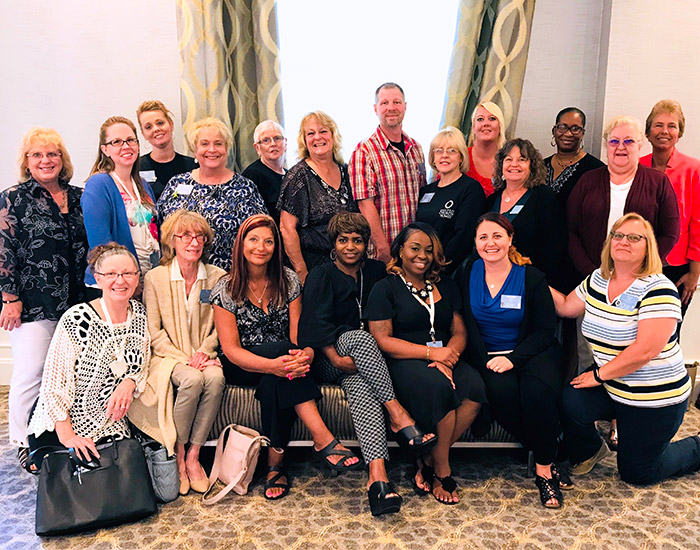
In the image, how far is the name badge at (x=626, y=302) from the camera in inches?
103

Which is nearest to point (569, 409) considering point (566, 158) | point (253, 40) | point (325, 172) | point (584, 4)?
point (566, 158)

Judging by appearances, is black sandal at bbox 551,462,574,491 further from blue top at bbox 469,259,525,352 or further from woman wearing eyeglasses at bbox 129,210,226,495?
woman wearing eyeglasses at bbox 129,210,226,495

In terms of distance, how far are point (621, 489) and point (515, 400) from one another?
622 millimetres

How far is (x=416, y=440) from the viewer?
261cm

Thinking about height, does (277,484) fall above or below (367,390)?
below

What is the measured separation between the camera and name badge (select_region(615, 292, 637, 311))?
8.56ft

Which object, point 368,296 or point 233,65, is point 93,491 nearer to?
point 368,296

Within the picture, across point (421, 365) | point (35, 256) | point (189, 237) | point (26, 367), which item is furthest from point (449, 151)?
point (26, 367)

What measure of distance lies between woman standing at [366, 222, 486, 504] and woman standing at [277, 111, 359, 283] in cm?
46

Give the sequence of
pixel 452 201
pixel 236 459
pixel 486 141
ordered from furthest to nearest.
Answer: pixel 486 141
pixel 452 201
pixel 236 459

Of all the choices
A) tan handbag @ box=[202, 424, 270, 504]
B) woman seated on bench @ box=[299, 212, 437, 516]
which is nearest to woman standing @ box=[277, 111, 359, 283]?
woman seated on bench @ box=[299, 212, 437, 516]

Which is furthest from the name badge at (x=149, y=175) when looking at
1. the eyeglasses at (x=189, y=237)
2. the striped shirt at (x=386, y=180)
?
the striped shirt at (x=386, y=180)

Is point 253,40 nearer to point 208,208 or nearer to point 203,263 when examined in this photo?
point 208,208

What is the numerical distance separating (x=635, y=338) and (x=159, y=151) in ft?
8.72
